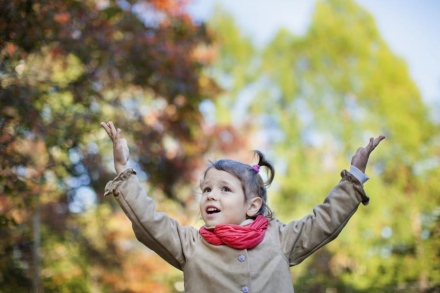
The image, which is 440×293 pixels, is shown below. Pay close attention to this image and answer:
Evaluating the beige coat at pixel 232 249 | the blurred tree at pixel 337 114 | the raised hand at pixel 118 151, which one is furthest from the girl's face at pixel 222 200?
the blurred tree at pixel 337 114

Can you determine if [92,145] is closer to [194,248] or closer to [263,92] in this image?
[194,248]

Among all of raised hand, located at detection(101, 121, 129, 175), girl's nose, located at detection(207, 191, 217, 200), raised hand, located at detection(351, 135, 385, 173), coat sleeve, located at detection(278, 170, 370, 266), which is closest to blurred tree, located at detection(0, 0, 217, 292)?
raised hand, located at detection(101, 121, 129, 175)

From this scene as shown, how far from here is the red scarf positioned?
2.17 metres

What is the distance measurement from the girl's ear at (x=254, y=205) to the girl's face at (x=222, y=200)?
0.06ft

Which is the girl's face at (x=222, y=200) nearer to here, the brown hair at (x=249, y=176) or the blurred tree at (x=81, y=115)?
the brown hair at (x=249, y=176)

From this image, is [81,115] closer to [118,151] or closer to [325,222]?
[118,151]

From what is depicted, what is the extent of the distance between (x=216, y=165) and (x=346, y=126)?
453 inches

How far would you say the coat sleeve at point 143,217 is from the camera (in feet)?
6.88

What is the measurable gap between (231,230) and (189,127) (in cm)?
552

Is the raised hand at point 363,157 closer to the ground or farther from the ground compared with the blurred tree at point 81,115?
closer to the ground

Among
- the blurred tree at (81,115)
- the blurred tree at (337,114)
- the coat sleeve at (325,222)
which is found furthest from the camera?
the blurred tree at (337,114)

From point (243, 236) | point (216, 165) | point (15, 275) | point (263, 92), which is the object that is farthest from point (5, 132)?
point (263, 92)

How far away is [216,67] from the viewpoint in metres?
15.9

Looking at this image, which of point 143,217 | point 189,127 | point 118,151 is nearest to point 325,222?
point 143,217
